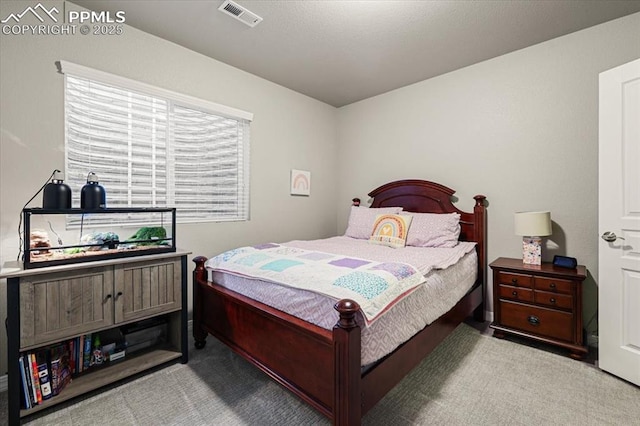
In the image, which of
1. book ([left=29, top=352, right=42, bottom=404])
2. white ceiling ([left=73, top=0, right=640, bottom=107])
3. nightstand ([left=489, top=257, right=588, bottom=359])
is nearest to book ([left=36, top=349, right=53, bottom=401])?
book ([left=29, top=352, right=42, bottom=404])

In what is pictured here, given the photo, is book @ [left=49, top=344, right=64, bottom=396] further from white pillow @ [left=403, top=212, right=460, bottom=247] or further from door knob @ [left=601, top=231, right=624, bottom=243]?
door knob @ [left=601, top=231, right=624, bottom=243]

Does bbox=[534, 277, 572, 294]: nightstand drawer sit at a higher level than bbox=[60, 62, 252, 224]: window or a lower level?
lower

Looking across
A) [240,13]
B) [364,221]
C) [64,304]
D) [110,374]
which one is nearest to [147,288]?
[64,304]

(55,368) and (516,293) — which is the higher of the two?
(516,293)

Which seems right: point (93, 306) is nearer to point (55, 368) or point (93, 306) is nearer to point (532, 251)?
point (55, 368)

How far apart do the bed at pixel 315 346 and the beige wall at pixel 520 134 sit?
1.02 metres

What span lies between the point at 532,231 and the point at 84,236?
346 cm

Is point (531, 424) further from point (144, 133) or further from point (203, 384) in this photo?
point (144, 133)

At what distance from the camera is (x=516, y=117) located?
2793mm

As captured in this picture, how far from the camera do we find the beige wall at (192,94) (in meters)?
1.91

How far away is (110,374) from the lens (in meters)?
1.90

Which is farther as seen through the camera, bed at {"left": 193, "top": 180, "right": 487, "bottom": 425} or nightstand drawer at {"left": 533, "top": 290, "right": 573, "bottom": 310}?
nightstand drawer at {"left": 533, "top": 290, "right": 573, "bottom": 310}

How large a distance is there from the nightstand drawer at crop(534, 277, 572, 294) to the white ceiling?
205cm

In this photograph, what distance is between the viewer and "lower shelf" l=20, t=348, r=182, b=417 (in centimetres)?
168
